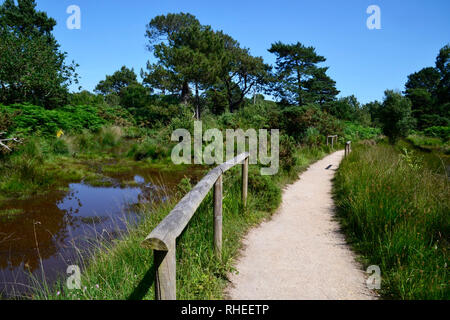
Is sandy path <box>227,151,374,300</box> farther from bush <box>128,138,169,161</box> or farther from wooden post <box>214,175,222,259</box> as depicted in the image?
bush <box>128,138,169,161</box>

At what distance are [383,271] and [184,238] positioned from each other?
7.61 feet

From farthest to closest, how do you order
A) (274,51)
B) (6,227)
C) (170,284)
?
(274,51)
(6,227)
(170,284)

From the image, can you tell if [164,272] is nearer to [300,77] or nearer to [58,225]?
[58,225]

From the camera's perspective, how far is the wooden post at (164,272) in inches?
66.1

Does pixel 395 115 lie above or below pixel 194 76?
below

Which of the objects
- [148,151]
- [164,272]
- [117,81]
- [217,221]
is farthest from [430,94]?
[117,81]

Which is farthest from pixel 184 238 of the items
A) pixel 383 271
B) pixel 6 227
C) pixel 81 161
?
pixel 81 161

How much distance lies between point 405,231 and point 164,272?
305 centimetres

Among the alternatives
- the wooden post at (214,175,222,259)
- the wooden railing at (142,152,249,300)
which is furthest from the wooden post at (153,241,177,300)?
the wooden post at (214,175,222,259)

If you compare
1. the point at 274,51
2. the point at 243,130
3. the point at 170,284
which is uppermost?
the point at 274,51

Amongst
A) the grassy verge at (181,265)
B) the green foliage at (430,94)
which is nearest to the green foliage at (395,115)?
the green foliage at (430,94)

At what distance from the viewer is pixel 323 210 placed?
6.03 metres

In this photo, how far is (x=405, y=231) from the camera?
134 inches
